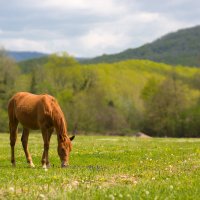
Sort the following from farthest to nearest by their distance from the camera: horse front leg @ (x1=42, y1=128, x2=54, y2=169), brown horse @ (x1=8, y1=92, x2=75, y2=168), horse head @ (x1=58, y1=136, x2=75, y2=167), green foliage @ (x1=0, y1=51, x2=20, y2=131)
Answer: green foliage @ (x1=0, y1=51, x2=20, y2=131) < horse front leg @ (x1=42, y1=128, x2=54, y2=169) < brown horse @ (x1=8, y1=92, x2=75, y2=168) < horse head @ (x1=58, y1=136, x2=75, y2=167)

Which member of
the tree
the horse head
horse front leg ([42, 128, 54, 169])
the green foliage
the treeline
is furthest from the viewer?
the tree

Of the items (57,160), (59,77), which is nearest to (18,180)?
(57,160)

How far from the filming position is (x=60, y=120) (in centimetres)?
1744

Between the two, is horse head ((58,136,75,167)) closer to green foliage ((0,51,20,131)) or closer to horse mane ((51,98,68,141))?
horse mane ((51,98,68,141))

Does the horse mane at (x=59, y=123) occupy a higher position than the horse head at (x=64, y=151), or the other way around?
the horse mane at (x=59, y=123)

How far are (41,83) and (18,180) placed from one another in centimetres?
8950

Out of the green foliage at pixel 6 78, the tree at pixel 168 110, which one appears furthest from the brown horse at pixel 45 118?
the tree at pixel 168 110

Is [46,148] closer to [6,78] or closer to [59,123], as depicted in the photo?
[59,123]

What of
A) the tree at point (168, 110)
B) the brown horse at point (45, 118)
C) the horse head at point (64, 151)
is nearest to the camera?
the horse head at point (64, 151)

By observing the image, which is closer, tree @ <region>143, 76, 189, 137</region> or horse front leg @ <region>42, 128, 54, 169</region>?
horse front leg @ <region>42, 128, 54, 169</region>

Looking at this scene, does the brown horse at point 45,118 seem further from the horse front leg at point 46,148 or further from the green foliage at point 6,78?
the green foliage at point 6,78

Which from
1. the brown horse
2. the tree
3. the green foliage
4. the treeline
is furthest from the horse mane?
the tree

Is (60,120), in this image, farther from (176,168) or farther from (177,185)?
(177,185)

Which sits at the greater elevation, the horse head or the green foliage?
the green foliage
